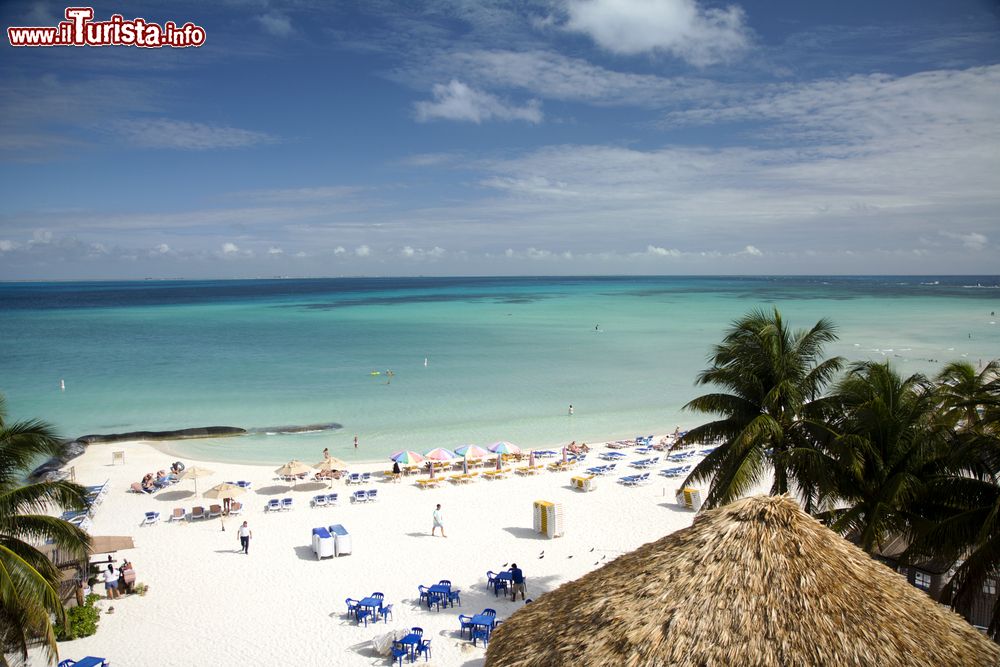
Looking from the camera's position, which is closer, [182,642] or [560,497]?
[182,642]

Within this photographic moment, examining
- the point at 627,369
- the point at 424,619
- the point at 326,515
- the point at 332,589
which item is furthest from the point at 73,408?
the point at 627,369

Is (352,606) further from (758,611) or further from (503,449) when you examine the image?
(503,449)

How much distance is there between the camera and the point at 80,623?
33.7ft

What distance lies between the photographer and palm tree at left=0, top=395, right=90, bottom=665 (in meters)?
6.79

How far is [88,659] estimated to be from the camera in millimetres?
8883

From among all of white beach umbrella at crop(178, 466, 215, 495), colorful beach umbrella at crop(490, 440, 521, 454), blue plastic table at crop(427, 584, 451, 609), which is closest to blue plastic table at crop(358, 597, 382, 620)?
blue plastic table at crop(427, 584, 451, 609)

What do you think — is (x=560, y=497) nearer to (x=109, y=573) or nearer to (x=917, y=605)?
(x=109, y=573)

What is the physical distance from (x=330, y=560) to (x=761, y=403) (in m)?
9.42

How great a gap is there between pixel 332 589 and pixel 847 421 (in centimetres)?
966

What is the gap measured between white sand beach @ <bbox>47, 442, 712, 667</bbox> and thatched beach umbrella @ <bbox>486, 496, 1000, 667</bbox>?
212 inches

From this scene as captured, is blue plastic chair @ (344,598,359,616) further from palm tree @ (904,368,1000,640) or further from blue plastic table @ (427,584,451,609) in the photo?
palm tree @ (904,368,1000,640)

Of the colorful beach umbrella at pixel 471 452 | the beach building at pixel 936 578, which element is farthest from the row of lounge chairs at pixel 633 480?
the beach building at pixel 936 578

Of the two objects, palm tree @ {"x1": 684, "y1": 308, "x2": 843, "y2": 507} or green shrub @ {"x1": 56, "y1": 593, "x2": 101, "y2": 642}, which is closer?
palm tree @ {"x1": 684, "y1": 308, "x2": 843, "y2": 507}

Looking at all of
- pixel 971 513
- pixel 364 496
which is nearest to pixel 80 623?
pixel 364 496
